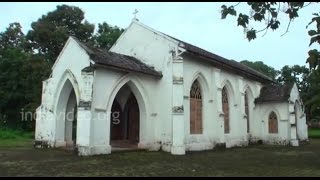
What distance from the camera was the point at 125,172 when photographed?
11.1 metres

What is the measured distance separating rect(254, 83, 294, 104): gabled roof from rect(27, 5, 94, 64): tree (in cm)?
1972

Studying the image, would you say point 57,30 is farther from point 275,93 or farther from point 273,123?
point 273,123

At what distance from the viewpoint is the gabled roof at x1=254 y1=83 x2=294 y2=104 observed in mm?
25886

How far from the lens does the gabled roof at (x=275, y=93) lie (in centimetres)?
2589

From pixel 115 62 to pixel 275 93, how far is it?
14.7m

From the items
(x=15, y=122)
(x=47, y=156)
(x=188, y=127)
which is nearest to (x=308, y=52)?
(x=47, y=156)

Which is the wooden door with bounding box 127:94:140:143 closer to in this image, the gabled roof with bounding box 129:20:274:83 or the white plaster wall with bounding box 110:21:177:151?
the white plaster wall with bounding box 110:21:177:151

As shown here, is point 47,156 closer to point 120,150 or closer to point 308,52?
Answer: point 120,150

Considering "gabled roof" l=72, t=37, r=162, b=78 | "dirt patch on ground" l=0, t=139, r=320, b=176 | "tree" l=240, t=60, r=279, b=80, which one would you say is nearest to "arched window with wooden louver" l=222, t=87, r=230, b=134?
"gabled roof" l=72, t=37, r=162, b=78

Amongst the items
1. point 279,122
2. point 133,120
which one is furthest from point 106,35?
point 279,122

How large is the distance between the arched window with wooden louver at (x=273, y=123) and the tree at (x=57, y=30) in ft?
68.8

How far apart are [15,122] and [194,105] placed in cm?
2363

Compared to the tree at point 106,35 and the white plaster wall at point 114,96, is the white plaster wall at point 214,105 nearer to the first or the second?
the white plaster wall at point 114,96

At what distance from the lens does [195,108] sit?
2006 cm
